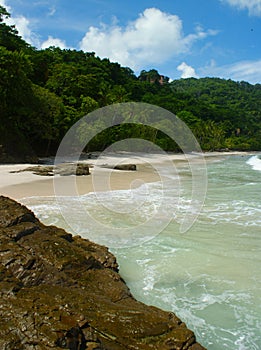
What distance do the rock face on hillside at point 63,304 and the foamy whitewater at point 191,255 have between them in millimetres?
806

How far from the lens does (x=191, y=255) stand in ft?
20.4

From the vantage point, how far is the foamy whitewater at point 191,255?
165 inches

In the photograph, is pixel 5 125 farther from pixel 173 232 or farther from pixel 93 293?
pixel 93 293

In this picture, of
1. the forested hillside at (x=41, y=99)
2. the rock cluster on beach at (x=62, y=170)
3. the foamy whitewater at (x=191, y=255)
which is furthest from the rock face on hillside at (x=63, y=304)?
the forested hillside at (x=41, y=99)

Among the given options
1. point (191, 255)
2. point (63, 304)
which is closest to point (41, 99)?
point (191, 255)

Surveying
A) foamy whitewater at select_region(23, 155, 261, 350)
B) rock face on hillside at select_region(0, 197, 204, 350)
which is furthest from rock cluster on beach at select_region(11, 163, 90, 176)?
rock face on hillside at select_region(0, 197, 204, 350)

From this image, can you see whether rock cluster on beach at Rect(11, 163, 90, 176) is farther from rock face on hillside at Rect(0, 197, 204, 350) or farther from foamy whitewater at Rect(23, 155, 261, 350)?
rock face on hillside at Rect(0, 197, 204, 350)

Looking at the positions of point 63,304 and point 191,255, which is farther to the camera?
point 191,255

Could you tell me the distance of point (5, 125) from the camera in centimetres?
2297

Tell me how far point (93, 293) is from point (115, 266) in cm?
132

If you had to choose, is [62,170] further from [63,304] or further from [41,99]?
[63,304]

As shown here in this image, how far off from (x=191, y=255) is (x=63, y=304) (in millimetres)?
3646

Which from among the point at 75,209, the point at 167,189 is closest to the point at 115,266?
the point at 75,209

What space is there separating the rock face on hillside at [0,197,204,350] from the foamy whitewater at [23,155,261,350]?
2.64 ft
